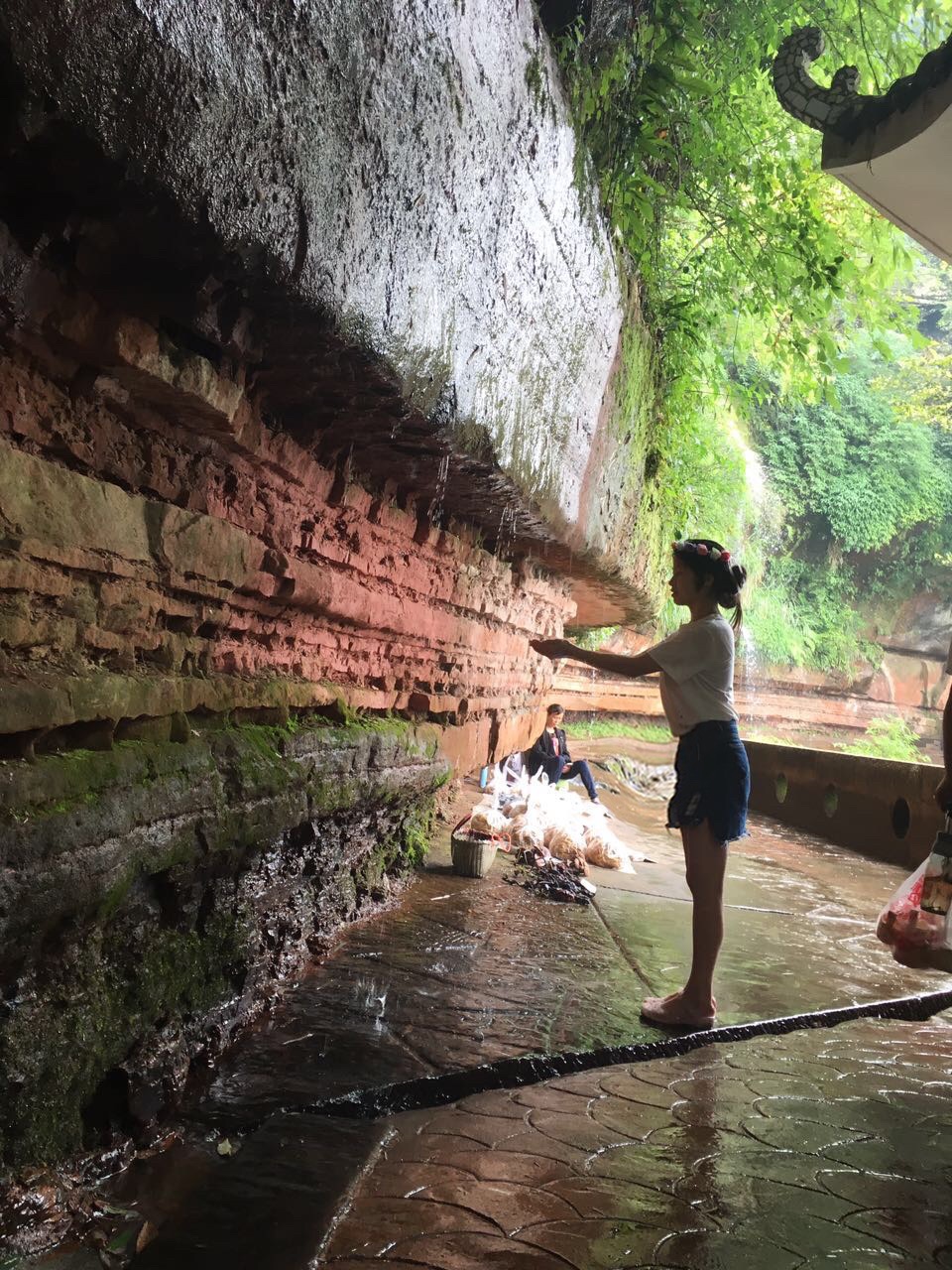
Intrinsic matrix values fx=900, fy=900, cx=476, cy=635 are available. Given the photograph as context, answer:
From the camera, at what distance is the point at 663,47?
4.56 meters

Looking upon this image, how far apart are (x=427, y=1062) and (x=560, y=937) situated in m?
1.57

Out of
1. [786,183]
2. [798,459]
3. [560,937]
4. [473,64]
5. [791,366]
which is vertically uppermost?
[798,459]

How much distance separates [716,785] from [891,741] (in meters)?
22.0

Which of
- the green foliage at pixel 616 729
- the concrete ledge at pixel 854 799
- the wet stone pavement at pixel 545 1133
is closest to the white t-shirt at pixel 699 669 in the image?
the wet stone pavement at pixel 545 1133

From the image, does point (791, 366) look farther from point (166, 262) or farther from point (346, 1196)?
point (346, 1196)

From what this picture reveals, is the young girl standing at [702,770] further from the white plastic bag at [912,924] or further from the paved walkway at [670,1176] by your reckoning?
the white plastic bag at [912,924]

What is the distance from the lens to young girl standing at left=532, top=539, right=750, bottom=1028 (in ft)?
10.2

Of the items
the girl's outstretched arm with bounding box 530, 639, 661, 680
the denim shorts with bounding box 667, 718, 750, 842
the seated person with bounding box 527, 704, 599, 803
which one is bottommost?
the seated person with bounding box 527, 704, 599, 803

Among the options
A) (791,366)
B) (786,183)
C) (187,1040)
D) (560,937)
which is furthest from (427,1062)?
(791,366)

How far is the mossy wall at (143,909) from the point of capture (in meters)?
1.69

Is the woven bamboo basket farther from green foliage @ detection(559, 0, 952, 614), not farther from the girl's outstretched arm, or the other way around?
green foliage @ detection(559, 0, 952, 614)

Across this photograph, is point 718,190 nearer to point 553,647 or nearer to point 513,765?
point 553,647

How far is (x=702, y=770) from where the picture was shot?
10.5 ft

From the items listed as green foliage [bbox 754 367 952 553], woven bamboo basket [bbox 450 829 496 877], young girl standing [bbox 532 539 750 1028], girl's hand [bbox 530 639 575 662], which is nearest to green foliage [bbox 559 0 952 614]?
girl's hand [bbox 530 639 575 662]
